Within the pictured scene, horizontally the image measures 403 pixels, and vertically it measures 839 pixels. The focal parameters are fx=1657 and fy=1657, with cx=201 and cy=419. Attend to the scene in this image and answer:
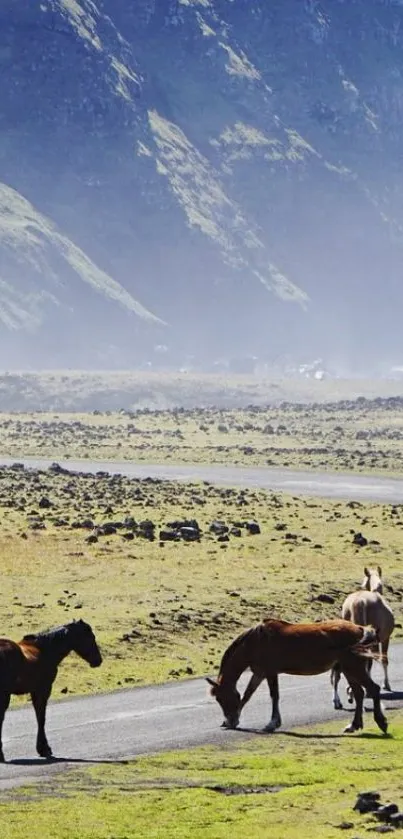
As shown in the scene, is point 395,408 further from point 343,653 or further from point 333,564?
point 343,653

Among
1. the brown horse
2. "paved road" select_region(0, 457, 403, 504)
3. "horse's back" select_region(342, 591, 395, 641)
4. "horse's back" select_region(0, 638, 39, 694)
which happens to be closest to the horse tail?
the brown horse

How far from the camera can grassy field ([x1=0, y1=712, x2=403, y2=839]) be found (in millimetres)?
21625

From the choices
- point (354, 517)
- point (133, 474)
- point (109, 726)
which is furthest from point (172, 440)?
point (109, 726)

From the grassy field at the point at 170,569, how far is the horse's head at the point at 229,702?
16.4 ft

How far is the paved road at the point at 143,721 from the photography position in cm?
2670

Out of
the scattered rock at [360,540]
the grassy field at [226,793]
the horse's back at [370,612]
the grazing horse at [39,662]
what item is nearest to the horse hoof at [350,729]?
the grassy field at [226,793]

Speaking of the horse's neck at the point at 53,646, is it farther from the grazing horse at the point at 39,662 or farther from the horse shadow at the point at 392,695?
the horse shadow at the point at 392,695

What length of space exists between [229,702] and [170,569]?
22.0 meters

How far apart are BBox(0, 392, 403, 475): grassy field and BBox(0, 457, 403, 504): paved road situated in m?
4.88

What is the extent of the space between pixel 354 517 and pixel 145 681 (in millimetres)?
35500

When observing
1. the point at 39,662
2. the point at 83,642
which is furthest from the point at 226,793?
the point at 83,642

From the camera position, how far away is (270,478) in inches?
3844

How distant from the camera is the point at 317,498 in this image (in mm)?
80875

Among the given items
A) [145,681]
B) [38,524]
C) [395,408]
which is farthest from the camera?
[395,408]
